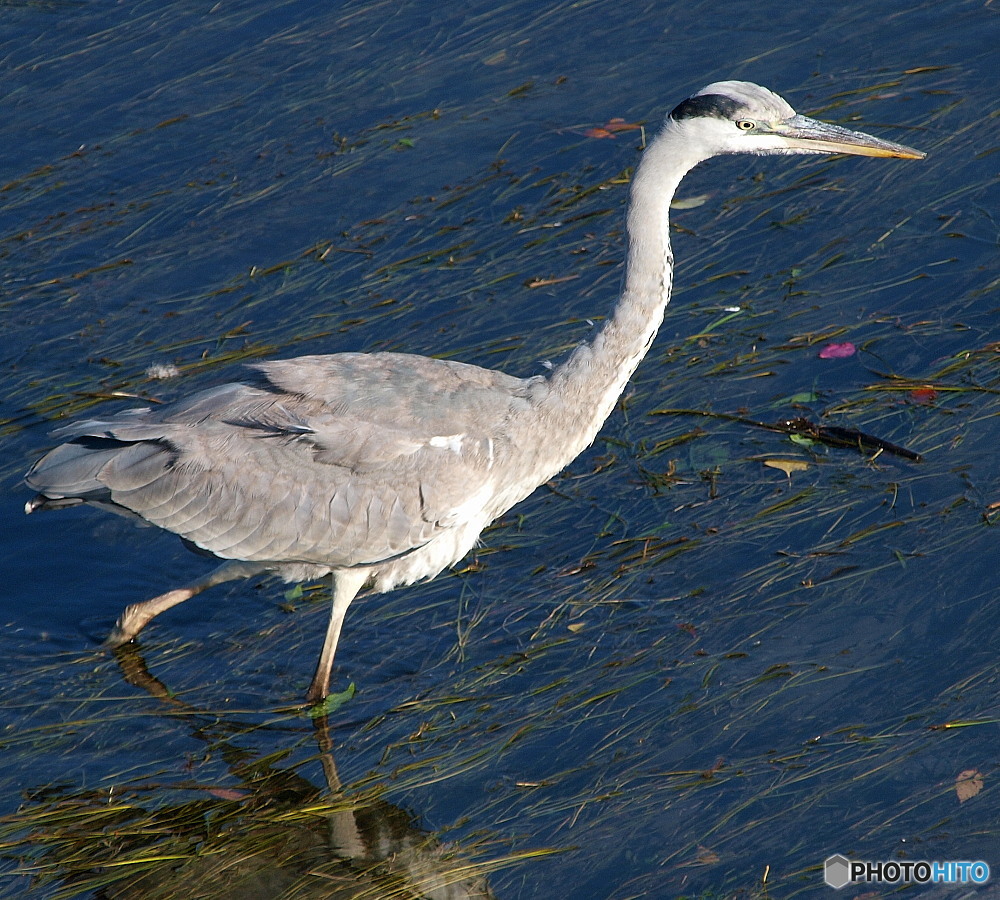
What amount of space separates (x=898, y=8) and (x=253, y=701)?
276 inches

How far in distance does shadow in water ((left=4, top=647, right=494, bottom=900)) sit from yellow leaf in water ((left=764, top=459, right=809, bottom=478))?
250cm

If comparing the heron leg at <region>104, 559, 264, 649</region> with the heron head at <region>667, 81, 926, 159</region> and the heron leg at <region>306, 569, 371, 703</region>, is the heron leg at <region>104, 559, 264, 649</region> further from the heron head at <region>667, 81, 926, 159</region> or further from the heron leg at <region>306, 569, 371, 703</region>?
the heron head at <region>667, 81, 926, 159</region>

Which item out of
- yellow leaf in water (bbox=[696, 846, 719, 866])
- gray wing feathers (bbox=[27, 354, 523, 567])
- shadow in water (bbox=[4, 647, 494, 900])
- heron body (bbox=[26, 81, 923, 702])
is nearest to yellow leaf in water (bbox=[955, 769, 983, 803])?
yellow leaf in water (bbox=[696, 846, 719, 866])

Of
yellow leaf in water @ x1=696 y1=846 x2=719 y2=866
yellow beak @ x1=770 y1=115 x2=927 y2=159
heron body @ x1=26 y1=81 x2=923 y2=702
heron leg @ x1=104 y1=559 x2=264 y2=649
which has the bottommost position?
yellow leaf in water @ x1=696 y1=846 x2=719 y2=866

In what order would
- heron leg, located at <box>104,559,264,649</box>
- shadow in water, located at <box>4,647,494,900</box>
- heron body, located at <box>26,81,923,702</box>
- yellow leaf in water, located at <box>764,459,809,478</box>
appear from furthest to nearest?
yellow leaf in water, located at <box>764,459,809,478</box>
heron leg, located at <box>104,559,264,649</box>
heron body, located at <box>26,81,923,702</box>
shadow in water, located at <box>4,647,494,900</box>

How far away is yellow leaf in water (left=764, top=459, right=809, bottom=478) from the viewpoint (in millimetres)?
6395

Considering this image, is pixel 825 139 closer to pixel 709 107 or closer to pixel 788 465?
pixel 709 107

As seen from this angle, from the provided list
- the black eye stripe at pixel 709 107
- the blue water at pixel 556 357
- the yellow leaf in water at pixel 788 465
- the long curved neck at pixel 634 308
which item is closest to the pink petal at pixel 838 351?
the blue water at pixel 556 357

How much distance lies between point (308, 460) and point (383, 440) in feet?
1.12

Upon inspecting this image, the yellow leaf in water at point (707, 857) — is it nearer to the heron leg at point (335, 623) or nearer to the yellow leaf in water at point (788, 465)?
the heron leg at point (335, 623)

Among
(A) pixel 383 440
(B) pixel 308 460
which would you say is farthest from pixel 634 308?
(B) pixel 308 460

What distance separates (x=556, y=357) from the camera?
7344 mm

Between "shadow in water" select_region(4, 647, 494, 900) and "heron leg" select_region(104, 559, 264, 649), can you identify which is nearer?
"shadow in water" select_region(4, 647, 494, 900)

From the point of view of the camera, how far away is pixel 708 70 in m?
9.27
